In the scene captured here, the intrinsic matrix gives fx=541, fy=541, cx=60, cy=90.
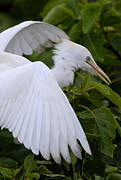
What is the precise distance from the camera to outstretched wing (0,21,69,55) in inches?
144

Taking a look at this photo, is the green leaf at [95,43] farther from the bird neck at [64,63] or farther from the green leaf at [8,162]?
the green leaf at [8,162]

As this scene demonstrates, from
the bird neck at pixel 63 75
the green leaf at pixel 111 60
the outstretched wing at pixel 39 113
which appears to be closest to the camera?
the outstretched wing at pixel 39 113

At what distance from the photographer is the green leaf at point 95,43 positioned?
353cm

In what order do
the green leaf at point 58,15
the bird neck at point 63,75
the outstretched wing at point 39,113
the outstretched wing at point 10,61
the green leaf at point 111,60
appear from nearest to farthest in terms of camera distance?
the outstretched wing at point 39,113, the outstretched wing at point 10,61, the bird neck at point 63,75, the green leaf at point 58,15, the green leaf at point 111,60

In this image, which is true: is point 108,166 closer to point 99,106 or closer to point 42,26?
point 99,106

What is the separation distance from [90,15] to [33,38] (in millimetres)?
465

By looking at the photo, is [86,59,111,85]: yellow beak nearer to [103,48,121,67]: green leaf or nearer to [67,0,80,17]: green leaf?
[103,48,121,67]: green leaf

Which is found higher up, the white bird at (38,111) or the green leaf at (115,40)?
the white bird at (38,111)

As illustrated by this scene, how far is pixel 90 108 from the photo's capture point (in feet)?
9.05

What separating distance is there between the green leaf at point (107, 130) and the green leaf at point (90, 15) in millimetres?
1083

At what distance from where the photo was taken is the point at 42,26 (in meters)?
3.68

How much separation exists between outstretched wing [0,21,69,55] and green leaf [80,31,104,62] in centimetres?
14

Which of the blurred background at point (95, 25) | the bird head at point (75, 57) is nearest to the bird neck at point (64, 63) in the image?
the bird head at point (75, 57)

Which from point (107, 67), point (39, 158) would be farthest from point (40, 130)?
point (107, 67)
